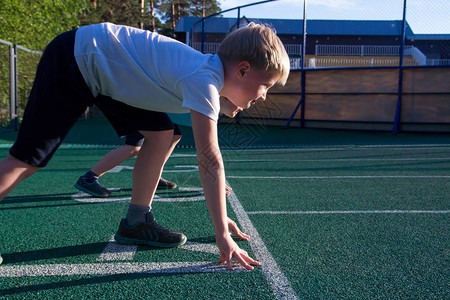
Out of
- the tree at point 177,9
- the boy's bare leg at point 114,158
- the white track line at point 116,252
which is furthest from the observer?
the tree at point 177,9

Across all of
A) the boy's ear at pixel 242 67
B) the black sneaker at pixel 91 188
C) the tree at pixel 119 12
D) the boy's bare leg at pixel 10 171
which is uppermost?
the tree at pixel 119 12

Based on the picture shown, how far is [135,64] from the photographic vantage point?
2102 millimetres

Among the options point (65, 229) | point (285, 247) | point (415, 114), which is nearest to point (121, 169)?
point (65, 229)

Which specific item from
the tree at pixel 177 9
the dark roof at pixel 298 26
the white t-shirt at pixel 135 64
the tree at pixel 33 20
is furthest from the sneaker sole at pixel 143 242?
the tree at pixel 177 9

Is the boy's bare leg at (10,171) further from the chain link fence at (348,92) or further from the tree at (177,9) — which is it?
the tree at (177,9)

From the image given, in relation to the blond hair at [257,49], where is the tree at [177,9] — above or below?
above

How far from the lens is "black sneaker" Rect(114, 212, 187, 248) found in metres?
2.57

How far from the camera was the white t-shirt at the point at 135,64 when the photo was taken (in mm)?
2055

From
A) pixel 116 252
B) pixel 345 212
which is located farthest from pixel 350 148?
pixel 116 252

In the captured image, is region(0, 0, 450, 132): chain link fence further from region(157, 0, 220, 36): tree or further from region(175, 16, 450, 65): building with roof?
region(157, 0, 220, 36): tree

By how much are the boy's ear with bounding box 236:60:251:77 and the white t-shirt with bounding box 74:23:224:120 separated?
9cm

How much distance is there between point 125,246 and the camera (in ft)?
8.50

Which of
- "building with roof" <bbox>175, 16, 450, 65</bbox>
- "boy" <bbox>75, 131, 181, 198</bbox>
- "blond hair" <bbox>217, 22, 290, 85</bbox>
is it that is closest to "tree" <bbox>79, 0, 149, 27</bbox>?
"building with roof" <bbox>175, 16, 450, 65</bbox>

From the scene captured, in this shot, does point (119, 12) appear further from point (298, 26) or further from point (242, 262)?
point (242, 262)
